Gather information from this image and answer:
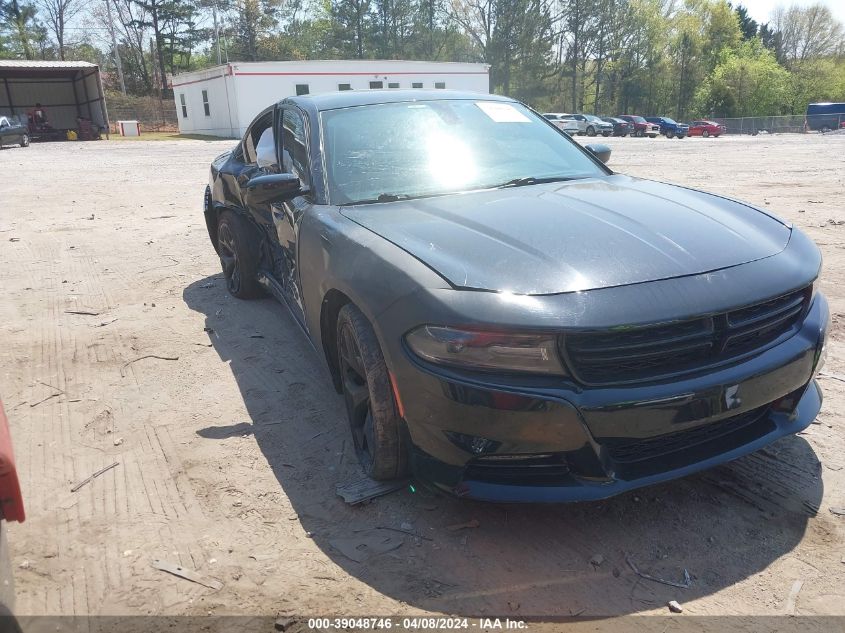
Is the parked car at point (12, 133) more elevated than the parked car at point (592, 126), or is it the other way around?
the parked car at point (12, 133)

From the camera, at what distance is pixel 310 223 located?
3.19 meters

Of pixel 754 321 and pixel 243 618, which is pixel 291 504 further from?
pixel 754 321

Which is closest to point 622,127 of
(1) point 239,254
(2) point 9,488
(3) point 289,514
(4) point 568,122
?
(4) point 568,122

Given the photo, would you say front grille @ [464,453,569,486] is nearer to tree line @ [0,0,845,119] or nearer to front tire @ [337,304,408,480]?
front tire @ [337,304,408,480]

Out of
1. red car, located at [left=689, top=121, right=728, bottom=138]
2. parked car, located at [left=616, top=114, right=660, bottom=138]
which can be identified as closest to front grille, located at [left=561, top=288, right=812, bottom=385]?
parked car, located at [left=616, top=114, right=660, bottom=138]

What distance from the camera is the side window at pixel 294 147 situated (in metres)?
3.52

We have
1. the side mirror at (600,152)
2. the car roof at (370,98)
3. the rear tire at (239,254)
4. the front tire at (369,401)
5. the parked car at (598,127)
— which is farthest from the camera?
the parked car at (598,127)

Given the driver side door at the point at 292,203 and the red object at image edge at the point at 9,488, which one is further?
the driver side door at the point at 292,203

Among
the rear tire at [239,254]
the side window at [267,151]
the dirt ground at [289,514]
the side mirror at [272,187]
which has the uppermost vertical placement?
the side window at [267,151]

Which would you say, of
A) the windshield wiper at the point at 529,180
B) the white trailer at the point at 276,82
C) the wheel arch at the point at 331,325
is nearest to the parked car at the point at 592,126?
the white trailer at the point at 276,82

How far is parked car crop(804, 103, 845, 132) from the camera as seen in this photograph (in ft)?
138

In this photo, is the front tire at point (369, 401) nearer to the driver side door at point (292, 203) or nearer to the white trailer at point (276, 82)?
the driver side door at point (292, 203)

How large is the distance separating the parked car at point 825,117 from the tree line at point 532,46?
1225 centimetres

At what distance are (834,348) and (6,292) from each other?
653cm
